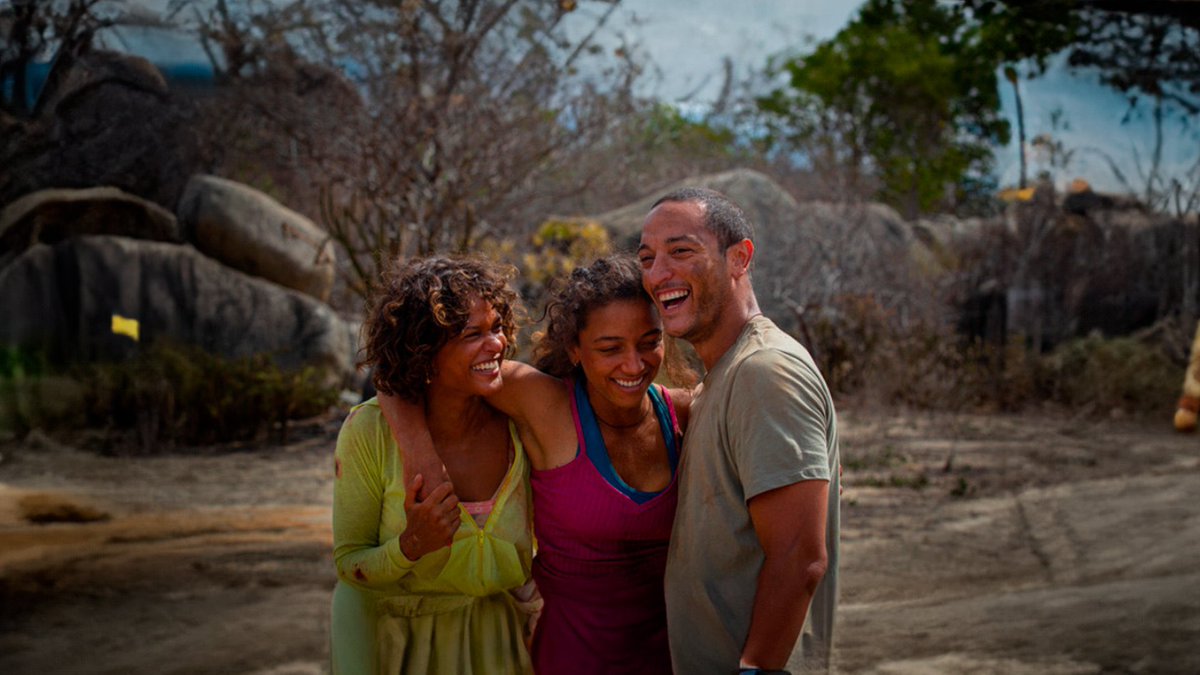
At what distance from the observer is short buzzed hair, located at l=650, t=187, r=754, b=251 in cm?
254

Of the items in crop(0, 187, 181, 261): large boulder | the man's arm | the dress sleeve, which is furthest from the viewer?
crop(0, 187, 181, 261): large boulder

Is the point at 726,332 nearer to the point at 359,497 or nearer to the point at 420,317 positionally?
the point at 420,317

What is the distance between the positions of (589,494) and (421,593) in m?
0.50

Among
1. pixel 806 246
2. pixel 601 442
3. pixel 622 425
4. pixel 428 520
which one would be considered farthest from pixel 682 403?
pixel 806 246

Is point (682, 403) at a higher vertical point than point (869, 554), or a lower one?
higher

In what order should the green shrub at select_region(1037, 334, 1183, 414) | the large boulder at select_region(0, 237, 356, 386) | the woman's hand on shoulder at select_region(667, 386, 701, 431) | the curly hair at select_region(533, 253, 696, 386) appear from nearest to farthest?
the curly hair at select_region(533, 253, 696, 386) < the woman's hand on shoulder at select_region(667, 386, 701, 431) < the large boulder at select_region(0, 237, 356, 386) < the green shrub at select_region(1037, 334, 1183, 414)

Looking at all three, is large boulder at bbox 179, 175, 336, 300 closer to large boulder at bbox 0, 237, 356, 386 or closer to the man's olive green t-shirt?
large boulder at bbox 0, 237, 356, 386

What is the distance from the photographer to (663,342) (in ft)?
8.85

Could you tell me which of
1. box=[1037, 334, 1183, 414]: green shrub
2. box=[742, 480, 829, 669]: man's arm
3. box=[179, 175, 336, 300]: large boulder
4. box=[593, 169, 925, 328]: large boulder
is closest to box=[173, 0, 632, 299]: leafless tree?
box=[179, 175, 336, 300]: large boulder

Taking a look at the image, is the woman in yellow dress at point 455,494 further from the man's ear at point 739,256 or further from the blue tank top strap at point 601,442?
the man's ear at point 739,256

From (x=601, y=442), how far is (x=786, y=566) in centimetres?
56

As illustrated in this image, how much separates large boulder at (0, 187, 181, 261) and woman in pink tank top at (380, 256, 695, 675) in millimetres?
7348

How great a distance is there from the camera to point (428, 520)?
2340 millimetres

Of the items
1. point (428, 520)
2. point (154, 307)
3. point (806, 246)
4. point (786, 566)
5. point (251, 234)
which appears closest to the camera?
point (786, 566)
